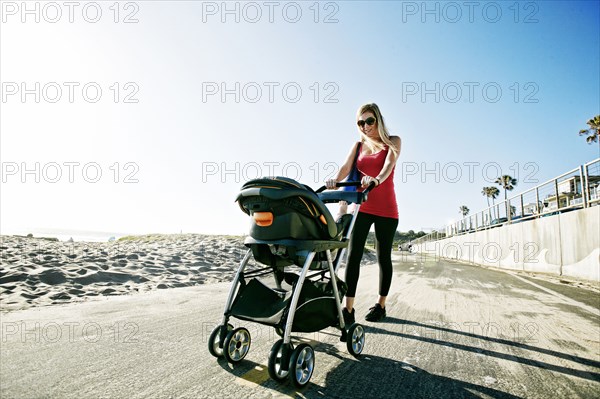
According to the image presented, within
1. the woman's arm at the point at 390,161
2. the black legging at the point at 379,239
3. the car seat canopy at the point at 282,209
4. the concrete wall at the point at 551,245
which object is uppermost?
the woman's arm at the point at 390,161

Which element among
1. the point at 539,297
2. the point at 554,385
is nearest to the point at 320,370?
the point at 554,385

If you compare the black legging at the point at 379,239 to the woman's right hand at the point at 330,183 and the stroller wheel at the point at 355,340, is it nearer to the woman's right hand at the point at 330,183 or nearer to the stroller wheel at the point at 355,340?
the woman's right hand at the point at 330,183

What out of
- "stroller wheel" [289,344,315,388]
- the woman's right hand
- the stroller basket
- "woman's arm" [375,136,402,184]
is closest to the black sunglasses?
"woman's arm" [375,136,402,184]

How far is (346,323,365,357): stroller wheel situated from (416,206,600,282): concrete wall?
9187mm

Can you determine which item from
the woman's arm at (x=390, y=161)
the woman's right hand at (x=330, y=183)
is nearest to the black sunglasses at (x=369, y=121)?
the woman's arm at (x=390, y=161)

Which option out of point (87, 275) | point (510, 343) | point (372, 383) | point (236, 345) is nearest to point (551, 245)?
point (510, 343)

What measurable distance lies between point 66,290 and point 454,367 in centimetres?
529

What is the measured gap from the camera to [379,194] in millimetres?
3623

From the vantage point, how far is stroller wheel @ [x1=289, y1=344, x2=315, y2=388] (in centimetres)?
185

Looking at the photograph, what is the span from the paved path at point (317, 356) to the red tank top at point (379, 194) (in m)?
1.20

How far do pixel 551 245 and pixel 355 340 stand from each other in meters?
12.2

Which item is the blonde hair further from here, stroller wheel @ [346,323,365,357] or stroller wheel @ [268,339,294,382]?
stroller wheel @ [268,339,294,382]

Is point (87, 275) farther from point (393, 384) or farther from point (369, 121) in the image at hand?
point (393, 384)

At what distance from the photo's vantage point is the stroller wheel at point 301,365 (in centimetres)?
185
